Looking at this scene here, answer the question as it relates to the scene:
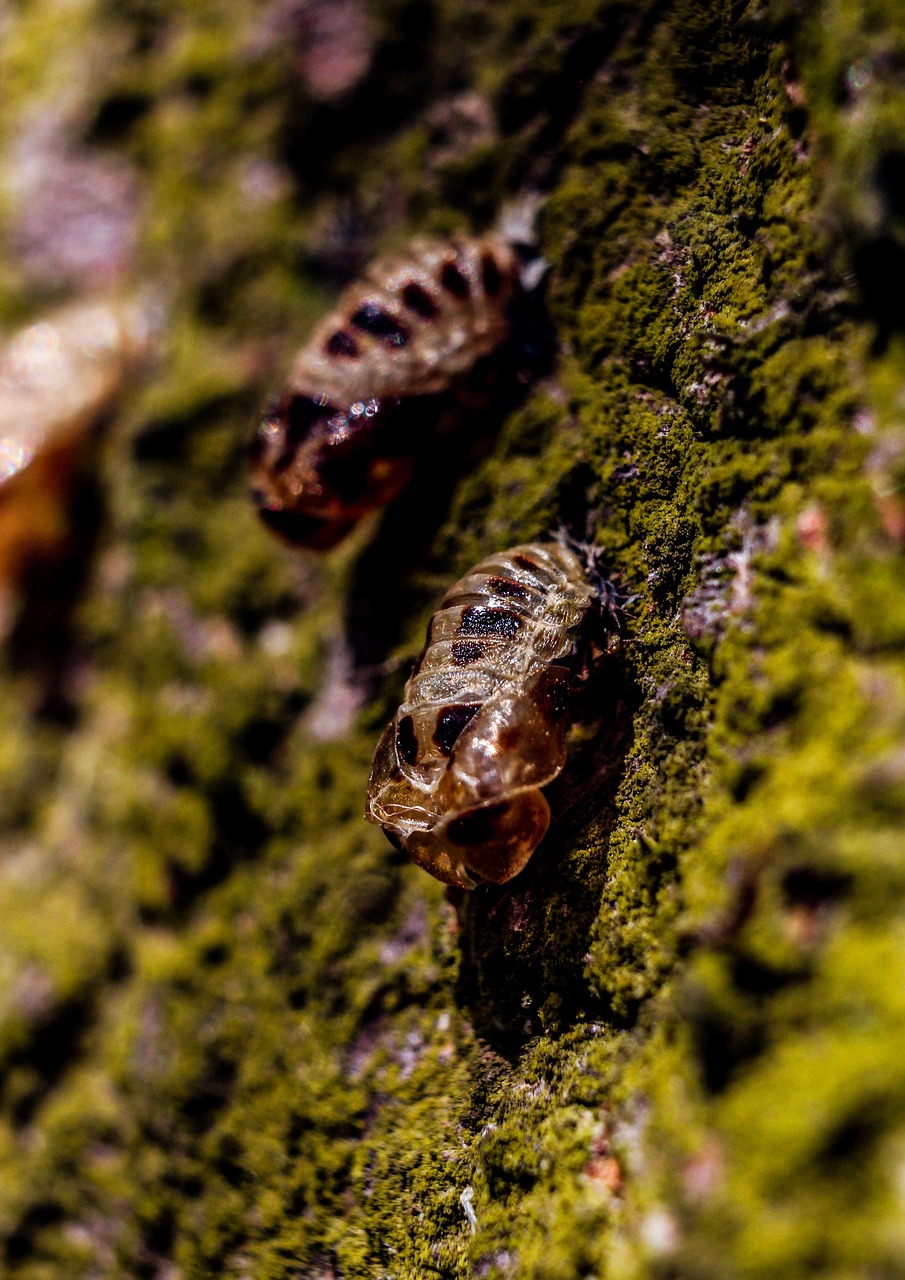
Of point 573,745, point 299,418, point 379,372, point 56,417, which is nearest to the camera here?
point 573,745

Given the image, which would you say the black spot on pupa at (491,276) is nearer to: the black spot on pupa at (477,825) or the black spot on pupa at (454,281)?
the black spot on pupa at (454,281)

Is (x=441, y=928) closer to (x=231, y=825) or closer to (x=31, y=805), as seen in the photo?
(x=231, y=825)

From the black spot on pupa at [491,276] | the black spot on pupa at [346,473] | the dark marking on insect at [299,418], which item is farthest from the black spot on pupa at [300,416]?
the black spot on pupa at [491,276]

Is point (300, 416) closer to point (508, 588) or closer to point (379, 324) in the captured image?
point (379, 324)

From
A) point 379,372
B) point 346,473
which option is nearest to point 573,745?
point 346,473

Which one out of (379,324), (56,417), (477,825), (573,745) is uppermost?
(379,324)

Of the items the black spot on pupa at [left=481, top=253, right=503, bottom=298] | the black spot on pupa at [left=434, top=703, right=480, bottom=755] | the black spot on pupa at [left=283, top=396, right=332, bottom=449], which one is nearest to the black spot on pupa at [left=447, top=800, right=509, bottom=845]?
the black spot on pupa at [left=434, top=703, right=480, bottom=755]

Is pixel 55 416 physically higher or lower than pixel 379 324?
lower
